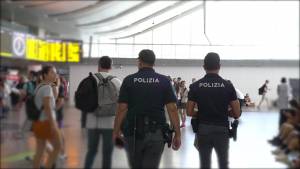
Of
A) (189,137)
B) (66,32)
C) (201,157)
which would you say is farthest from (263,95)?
(66,32)

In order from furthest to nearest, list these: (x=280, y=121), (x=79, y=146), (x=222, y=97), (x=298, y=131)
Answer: (x=79, y=146)
(x=222, y=97)
(x=280, y=121)
(x=298, y=131)

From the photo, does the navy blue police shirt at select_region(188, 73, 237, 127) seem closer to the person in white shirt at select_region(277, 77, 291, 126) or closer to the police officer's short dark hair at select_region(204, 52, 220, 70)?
the police officer's short dark hair at select_region(204, 52, 220, 70)

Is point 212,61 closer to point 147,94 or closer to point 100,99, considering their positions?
point 147,94

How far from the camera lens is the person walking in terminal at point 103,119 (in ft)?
12.8

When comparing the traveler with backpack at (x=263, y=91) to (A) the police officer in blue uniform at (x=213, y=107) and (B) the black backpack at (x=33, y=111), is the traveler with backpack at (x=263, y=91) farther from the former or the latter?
(B) the black backpack at (x=33, y=111)

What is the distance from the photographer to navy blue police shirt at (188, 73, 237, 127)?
3240mm

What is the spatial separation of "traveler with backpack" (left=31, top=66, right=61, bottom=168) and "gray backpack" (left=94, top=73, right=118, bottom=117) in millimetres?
473

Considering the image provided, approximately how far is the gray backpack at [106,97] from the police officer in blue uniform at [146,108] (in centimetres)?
69

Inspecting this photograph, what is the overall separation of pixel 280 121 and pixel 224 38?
857 mm

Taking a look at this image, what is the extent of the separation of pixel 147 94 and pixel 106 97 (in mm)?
899

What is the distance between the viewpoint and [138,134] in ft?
10.6

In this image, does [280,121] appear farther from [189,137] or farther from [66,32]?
[66,32]

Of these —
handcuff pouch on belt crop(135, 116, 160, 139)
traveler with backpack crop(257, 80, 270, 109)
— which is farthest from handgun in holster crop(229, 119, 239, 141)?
handcuff pouch on belt crop(135, 116, 160, 139)

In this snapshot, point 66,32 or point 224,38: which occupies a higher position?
point 66,32
